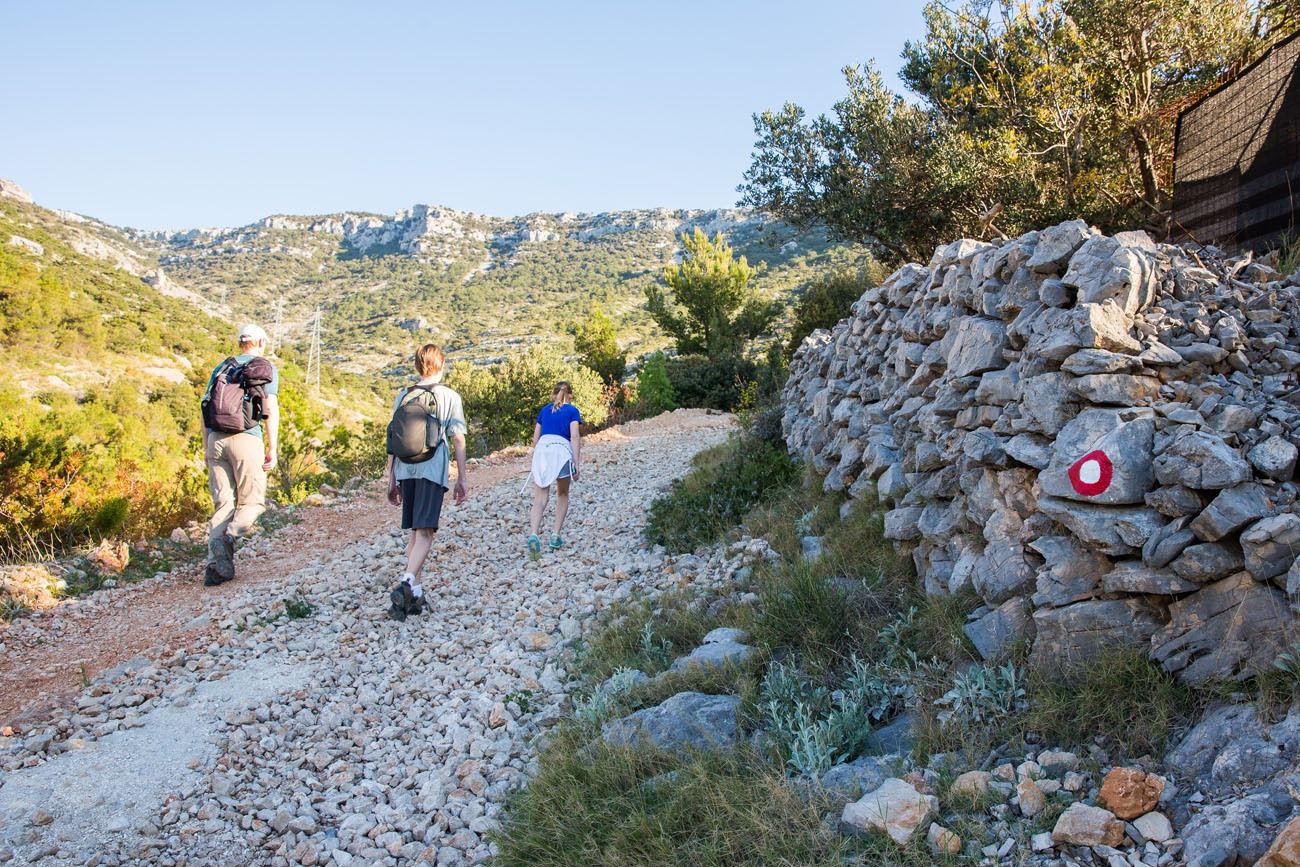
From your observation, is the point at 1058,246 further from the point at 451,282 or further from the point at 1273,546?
the point at 451,282

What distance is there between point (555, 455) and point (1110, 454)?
18.1 ft

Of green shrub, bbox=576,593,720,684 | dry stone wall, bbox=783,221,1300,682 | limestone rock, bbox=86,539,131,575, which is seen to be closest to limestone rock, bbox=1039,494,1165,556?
dry stone wall, bbox=783,221,1300,682

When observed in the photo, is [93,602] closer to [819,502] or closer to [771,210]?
[819,502]

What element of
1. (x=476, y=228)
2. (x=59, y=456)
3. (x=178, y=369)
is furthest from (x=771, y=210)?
(x=476, y=228)

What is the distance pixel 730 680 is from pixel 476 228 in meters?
91.3

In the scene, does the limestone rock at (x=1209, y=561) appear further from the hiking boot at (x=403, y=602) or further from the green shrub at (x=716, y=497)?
the hiking boot at (x=403, y=602)

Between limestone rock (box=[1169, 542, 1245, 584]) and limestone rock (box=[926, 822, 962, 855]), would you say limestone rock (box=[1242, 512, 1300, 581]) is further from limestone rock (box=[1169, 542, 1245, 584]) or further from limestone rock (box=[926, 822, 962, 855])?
limestone rock (box=[926, 822, 962, 855])

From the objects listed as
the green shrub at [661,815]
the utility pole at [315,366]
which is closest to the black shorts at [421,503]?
the green shrub at [661,815]

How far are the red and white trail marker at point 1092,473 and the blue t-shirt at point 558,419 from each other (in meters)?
5.31

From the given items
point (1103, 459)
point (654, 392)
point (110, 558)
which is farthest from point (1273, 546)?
point (654, 392)

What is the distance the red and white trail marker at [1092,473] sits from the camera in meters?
3.23

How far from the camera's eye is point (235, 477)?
6.53 metres

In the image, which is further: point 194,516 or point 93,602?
point 194,516

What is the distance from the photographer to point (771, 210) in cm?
1427
